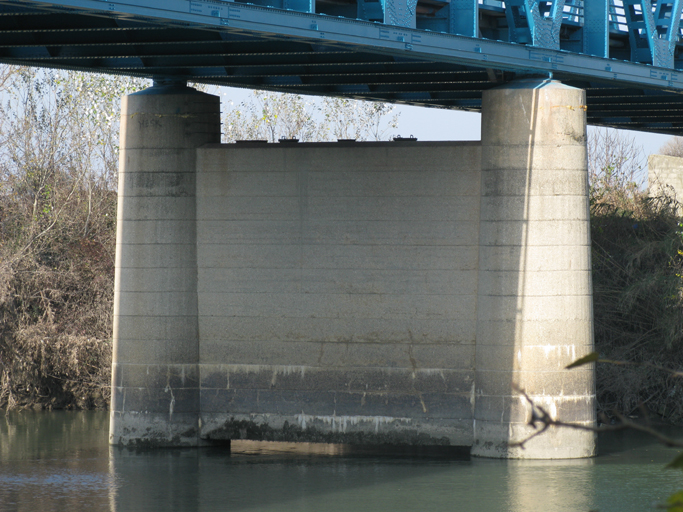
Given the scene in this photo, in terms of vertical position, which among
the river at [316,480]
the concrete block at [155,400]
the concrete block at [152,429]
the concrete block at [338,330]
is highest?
the concrete block at [338,330]

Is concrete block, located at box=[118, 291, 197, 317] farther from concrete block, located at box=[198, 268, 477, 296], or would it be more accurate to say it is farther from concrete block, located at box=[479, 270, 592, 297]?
concrete block, located at box=[479, 270, 592, 297]

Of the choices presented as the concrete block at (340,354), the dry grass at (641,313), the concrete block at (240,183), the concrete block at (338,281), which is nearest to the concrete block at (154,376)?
the concrete block at (340,354)

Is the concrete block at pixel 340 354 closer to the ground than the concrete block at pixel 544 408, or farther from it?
farther from it

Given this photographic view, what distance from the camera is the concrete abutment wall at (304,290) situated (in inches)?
654

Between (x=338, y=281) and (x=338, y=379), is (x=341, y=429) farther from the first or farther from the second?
(x=338, y=281)

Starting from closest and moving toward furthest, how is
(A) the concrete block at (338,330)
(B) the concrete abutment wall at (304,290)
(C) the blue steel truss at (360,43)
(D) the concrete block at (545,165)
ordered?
(C) the blue steel truss at (360,43) → (D) the concrete block at (545,165) → (B) the concrete abutment wall at (304,290) → (A) the concrete block at (338,330)

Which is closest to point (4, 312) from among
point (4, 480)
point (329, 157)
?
point (4, 480)

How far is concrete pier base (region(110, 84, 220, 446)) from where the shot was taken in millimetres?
17641

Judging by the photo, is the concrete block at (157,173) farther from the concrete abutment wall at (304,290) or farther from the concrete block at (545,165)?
the concrete block at (545,165)

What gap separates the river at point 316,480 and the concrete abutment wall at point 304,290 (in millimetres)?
634

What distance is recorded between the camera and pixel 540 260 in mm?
15430

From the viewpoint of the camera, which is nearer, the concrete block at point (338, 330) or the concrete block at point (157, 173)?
the concrete block at point (338, 330)

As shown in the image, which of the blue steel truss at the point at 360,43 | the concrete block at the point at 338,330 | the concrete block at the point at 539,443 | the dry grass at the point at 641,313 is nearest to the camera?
the blue steel truss at the point at 360,43

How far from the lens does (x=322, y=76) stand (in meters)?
17.5
